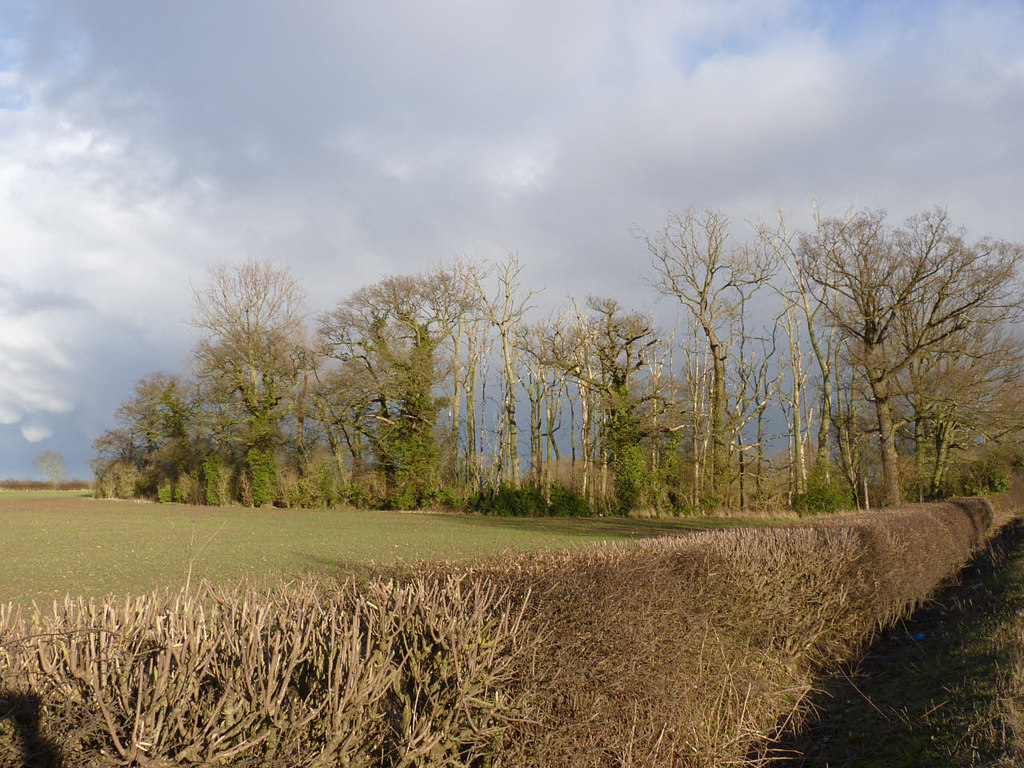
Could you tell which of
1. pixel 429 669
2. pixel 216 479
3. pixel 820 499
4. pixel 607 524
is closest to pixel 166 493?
pixel 216 479

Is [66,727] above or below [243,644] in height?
below

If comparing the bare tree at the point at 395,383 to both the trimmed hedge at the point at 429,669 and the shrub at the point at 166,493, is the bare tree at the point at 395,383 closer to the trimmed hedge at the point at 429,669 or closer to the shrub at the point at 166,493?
the shrub at the point at 166,493

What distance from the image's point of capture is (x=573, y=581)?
366 cm

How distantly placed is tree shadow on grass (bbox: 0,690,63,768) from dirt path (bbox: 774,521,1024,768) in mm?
4905

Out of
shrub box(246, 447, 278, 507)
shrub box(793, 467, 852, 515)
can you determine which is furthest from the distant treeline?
shrub box(793, 467, 852, 515)

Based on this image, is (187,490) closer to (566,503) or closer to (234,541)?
(566,503)

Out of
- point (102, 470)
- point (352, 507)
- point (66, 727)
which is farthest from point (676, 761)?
point (102, 470)

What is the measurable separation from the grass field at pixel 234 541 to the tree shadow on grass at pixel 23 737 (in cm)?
375

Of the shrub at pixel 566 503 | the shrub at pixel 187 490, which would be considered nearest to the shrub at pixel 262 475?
the shrub at pixel 187 490

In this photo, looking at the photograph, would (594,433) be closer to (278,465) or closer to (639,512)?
(639,512)

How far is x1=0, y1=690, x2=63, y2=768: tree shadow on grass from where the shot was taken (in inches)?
71.7

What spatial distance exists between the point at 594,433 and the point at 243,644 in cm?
3564

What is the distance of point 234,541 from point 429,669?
769 inches

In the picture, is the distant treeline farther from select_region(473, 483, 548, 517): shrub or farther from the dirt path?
the dirt path
